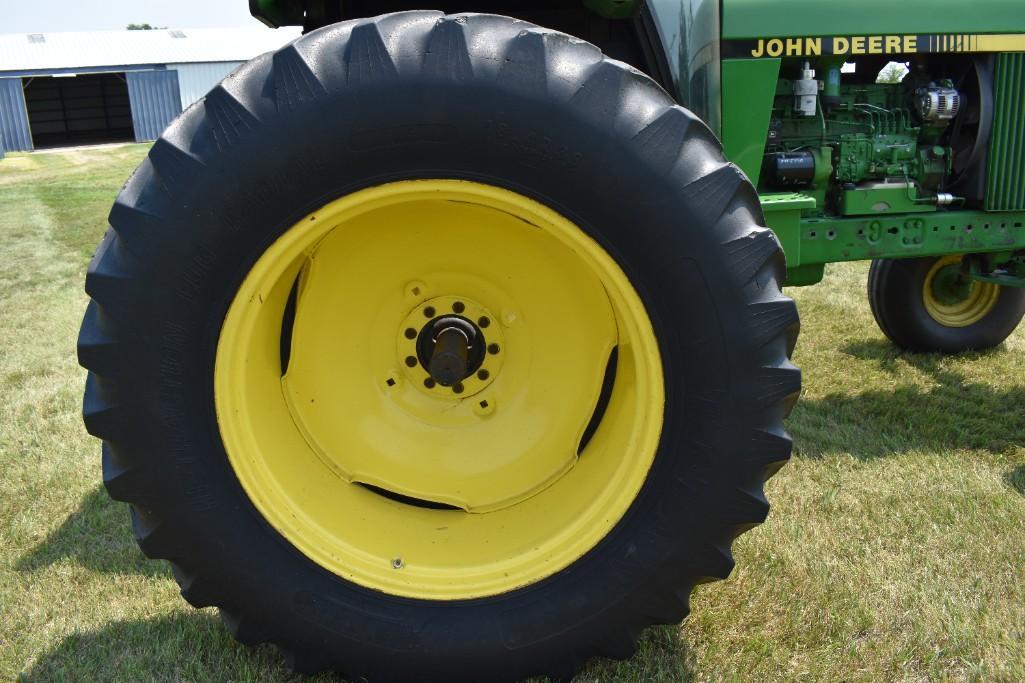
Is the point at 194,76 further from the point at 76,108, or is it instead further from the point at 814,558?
the point at 814,558

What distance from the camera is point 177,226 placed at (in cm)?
155

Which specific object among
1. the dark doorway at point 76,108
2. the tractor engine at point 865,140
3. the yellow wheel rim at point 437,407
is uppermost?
the tractor engine at point 865,140

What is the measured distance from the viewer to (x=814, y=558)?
7.67ft

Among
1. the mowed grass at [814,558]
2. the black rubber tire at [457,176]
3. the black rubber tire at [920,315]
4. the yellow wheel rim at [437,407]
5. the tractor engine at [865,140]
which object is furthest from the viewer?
the black rubber tire at [920,315]

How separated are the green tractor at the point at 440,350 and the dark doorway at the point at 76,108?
93.5 ft

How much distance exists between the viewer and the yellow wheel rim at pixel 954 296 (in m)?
3.90

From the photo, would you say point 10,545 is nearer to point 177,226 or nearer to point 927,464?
point 177,226

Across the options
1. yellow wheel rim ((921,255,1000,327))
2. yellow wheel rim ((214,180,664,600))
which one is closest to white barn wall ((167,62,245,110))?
yellow wheel rim ((921,255,1000,327))

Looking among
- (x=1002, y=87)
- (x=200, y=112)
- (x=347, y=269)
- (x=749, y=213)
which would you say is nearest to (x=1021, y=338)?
(x=1002, y=87)

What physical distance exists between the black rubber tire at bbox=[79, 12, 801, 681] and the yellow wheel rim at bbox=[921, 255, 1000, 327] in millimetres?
2681

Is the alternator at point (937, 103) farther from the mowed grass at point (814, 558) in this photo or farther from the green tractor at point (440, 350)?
A: the green tractor at point (440, 350)

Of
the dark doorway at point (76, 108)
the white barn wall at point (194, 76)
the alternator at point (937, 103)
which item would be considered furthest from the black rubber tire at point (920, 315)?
the dark doorway at point (76, 108)

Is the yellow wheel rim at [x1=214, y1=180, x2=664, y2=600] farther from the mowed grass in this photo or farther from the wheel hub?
the mowed grass

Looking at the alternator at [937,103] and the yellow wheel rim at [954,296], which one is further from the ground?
the alternator at [937,103]
